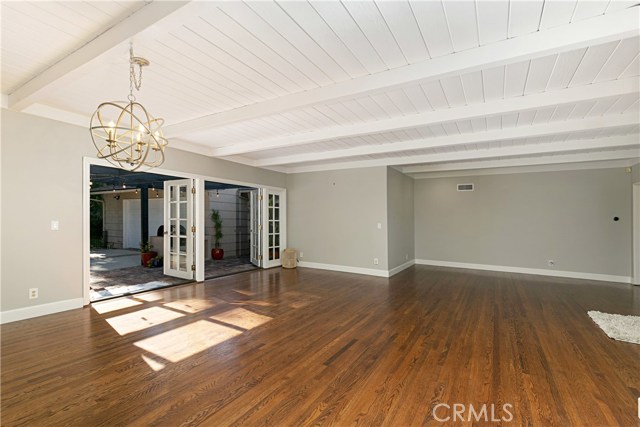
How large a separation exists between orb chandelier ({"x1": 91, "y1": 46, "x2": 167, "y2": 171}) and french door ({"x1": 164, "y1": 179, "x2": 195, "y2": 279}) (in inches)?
44.6

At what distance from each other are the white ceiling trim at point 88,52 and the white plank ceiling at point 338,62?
1 cm

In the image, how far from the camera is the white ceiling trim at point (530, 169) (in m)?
6.30

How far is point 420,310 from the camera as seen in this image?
425 centimetres

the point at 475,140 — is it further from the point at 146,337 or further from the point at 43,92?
the point at 43,92

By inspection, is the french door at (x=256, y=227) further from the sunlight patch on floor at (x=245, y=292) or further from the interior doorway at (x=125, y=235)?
the sunlight patch on floor at (x=245, y=292)

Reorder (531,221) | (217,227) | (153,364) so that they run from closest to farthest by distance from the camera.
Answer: (153,364), (531,221), (217,227)

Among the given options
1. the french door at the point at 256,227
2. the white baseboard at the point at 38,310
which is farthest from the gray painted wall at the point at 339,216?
the white baseboard at the point at 38,310

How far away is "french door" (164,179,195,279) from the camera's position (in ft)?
19.8

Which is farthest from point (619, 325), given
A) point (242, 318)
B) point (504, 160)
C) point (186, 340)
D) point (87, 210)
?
point (87, 210)

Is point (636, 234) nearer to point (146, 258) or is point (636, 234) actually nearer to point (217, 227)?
point (217, 227)

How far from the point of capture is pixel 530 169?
7.08 metres

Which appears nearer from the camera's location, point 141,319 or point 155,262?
point 141,319

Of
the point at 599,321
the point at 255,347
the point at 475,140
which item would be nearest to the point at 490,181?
the point at 475,140

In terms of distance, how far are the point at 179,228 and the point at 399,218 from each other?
507 cm
